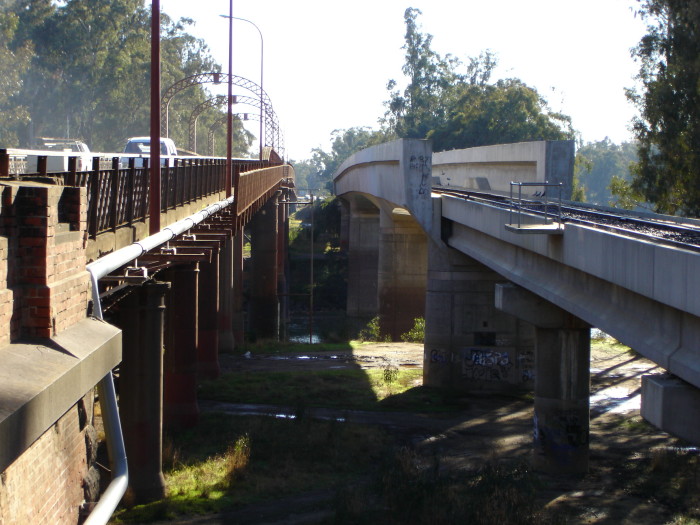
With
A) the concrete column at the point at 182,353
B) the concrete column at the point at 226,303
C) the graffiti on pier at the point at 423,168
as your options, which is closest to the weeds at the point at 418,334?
the concrete column at the point at 226,303

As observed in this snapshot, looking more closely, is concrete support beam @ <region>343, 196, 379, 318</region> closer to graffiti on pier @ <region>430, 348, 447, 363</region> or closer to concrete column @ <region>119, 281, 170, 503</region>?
graffiti on pier @ <region>430, 348, 447, 363</region>

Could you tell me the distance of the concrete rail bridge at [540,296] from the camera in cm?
999

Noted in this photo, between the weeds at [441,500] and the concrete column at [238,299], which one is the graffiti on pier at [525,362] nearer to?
the weeds at [441,500]

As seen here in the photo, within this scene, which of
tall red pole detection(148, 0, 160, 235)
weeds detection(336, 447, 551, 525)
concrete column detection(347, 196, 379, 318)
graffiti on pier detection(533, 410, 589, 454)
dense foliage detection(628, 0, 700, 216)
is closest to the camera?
weeds detection(336, 447, 551, 525)

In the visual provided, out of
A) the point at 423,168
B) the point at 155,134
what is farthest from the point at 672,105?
the point at 155,134

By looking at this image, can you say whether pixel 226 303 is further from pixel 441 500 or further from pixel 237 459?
pixel 441 500

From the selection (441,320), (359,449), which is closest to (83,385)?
(359,449)

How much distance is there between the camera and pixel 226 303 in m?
36.2

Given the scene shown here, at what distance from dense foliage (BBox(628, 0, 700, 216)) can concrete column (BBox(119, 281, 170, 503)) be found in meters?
22.3

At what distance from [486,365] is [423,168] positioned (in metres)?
5.97

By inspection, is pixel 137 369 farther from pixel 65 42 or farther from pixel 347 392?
pixel 65 42

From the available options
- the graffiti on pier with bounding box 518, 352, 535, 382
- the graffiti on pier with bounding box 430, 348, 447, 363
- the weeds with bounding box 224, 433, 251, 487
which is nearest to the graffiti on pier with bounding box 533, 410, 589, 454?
the weeds with bounding box 224, 433, 251, 487

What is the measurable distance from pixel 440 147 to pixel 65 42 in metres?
34.4

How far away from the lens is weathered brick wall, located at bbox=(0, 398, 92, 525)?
6094mm
